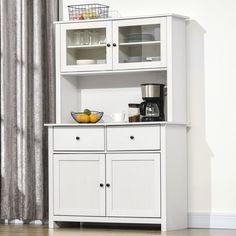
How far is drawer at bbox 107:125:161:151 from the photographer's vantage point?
580 centimetres

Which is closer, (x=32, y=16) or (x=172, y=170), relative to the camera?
(x=172, y=170)

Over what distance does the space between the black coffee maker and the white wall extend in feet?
0.96

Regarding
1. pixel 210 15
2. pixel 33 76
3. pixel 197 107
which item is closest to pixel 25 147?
pixel 33 76

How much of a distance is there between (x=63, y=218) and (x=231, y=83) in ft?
5.96

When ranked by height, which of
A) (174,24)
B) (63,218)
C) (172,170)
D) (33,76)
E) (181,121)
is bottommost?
(63,218)

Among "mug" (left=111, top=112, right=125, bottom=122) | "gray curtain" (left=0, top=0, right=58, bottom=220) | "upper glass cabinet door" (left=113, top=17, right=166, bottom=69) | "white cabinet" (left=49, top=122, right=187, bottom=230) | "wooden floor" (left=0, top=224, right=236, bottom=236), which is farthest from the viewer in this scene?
"gray curtain" (left=0, top=0, right=58, bottom=220)

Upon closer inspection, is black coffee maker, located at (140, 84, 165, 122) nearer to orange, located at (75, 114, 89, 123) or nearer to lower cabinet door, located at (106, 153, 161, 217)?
lower cabinet door, located at (106, 153, 161, 217)

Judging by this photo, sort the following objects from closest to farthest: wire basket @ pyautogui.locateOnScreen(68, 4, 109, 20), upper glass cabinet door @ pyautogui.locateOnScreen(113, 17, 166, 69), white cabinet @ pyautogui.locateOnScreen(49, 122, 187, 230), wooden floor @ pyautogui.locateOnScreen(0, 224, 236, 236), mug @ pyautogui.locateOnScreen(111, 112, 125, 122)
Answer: wooden floor @ pyautogui.locateOnScreen(0, 224, 236, 236)
white cabinet @ pyautogui.locateOnScreen(49, 122, 187, 230)
upper glass cabinet door @ pyautogui.locateOnScreen(113, 17, 166, 69)
mug @ pyautogui.locateOnScreen(111, 112, 125, 122)
wire basket @ pyautogui.locateOnScreen(68, 4, 109, 20)

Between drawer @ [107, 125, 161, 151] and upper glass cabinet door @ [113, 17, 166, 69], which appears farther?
upper glass cabinet door @ [113, 17, 166, 69]

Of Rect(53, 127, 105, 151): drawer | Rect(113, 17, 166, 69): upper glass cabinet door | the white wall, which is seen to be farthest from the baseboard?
Rect(113, 17, 166, 69): upper glass cabinet door

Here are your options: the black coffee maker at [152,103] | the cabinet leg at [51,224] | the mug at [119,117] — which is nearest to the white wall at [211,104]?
the black coffee maker at [152,103]

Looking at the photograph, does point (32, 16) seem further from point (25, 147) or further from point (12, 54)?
point (25, 147)

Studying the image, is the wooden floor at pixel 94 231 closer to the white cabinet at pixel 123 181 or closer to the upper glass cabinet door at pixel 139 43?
the white cabinet at pixel 123 181

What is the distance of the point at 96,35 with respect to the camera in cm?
619
